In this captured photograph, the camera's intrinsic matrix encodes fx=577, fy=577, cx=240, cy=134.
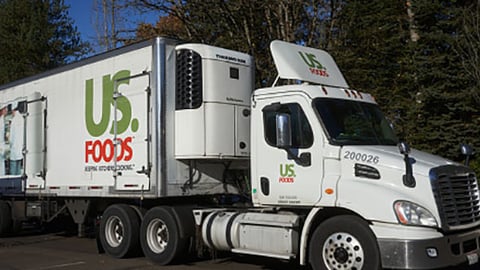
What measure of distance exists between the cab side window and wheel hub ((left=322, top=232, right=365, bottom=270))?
1.36m

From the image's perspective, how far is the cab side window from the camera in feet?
26.5

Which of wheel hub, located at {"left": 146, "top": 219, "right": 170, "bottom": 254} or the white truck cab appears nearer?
the white truck cab

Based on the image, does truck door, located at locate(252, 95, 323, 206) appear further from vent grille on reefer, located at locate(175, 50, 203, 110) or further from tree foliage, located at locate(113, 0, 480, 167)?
tree foliage, located at locate(113, 0, 480, 167)

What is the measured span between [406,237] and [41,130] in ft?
→ 28.4

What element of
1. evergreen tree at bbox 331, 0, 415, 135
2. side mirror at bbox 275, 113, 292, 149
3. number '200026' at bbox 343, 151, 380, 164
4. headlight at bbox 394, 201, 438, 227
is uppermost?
evergreen tree at bbox 331, 0, 415, 135

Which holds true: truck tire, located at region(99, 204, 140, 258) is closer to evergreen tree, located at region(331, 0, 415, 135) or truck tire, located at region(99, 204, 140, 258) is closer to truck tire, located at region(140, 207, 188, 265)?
truck tire, located at region(140, 207, 188, 265)

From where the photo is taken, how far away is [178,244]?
946 centimetres

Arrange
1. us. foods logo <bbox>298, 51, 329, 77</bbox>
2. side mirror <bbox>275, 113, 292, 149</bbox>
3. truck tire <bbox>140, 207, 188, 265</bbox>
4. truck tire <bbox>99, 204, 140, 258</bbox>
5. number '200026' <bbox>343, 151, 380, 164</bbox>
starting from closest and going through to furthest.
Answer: number '200026' <bbox>343, 151, 380, 164</bbox> → side mirror <bbox>275, 113, 292, 149</bbox> → us. foods logo <bbox>298, 51, 329, 77</bbox> → truck tire <bbox>140, 207, 188, 265</bbox> → truck tire <bbox>99, 204, 140, 258</bbox>

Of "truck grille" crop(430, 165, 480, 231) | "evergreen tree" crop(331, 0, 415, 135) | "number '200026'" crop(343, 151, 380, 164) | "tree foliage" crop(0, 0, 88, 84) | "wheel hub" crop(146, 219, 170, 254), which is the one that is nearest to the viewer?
"truck grille" crop(430, 165, 480, 231)

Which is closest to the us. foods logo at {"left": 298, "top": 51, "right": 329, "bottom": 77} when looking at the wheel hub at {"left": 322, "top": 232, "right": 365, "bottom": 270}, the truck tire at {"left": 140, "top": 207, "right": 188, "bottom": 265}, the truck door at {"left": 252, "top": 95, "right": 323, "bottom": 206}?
the truck door at {"left": 252, "top": 95, "right": 323, "bottom": 206}

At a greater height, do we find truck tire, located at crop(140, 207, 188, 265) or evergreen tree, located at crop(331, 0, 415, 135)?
evergreen tree, located at crop(331, 0, 415, 135)

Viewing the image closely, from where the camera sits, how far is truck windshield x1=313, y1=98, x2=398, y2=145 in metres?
7.98

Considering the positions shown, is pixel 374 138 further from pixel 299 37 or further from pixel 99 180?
pixel 299 37

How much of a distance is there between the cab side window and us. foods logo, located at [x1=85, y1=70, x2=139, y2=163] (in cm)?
269
